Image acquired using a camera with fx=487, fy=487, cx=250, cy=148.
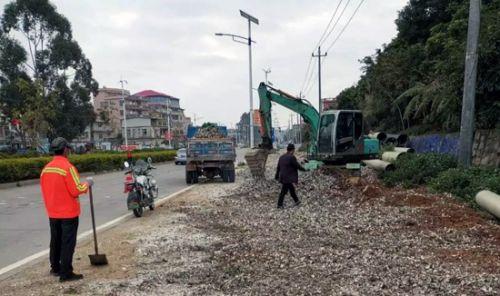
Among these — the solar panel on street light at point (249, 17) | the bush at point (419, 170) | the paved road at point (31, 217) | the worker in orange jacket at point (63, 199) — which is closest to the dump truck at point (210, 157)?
the paved road at point (31, 217)

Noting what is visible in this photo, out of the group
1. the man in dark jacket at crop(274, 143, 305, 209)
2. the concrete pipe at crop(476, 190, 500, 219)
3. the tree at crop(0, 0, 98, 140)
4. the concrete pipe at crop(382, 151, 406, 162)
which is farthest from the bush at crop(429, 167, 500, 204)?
the tree at crop(0, 0, 98, 140)

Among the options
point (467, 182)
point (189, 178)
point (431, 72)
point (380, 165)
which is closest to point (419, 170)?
point (380, 165)

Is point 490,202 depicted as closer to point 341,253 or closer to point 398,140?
point 341,253

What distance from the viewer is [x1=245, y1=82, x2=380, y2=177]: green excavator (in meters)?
19.6

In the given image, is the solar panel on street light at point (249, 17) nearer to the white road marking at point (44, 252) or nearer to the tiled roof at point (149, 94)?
the white road marking at point (44, 252)

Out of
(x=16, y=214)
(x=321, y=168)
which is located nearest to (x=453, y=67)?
(x=321, y=168)

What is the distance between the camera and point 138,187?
471 inches

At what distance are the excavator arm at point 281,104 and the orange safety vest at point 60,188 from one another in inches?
587

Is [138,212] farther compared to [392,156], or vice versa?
[392,156]

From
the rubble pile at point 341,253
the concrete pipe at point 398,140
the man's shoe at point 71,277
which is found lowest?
the man's shoe at point 71,277

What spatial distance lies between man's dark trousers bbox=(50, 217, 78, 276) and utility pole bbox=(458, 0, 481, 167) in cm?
1146

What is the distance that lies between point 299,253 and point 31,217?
856cm

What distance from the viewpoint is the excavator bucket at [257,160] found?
2048cm

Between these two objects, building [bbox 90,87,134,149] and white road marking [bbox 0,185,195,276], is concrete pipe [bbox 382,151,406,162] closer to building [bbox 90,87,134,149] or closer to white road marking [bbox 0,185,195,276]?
white road marking [bbox 0,185,195,276]
